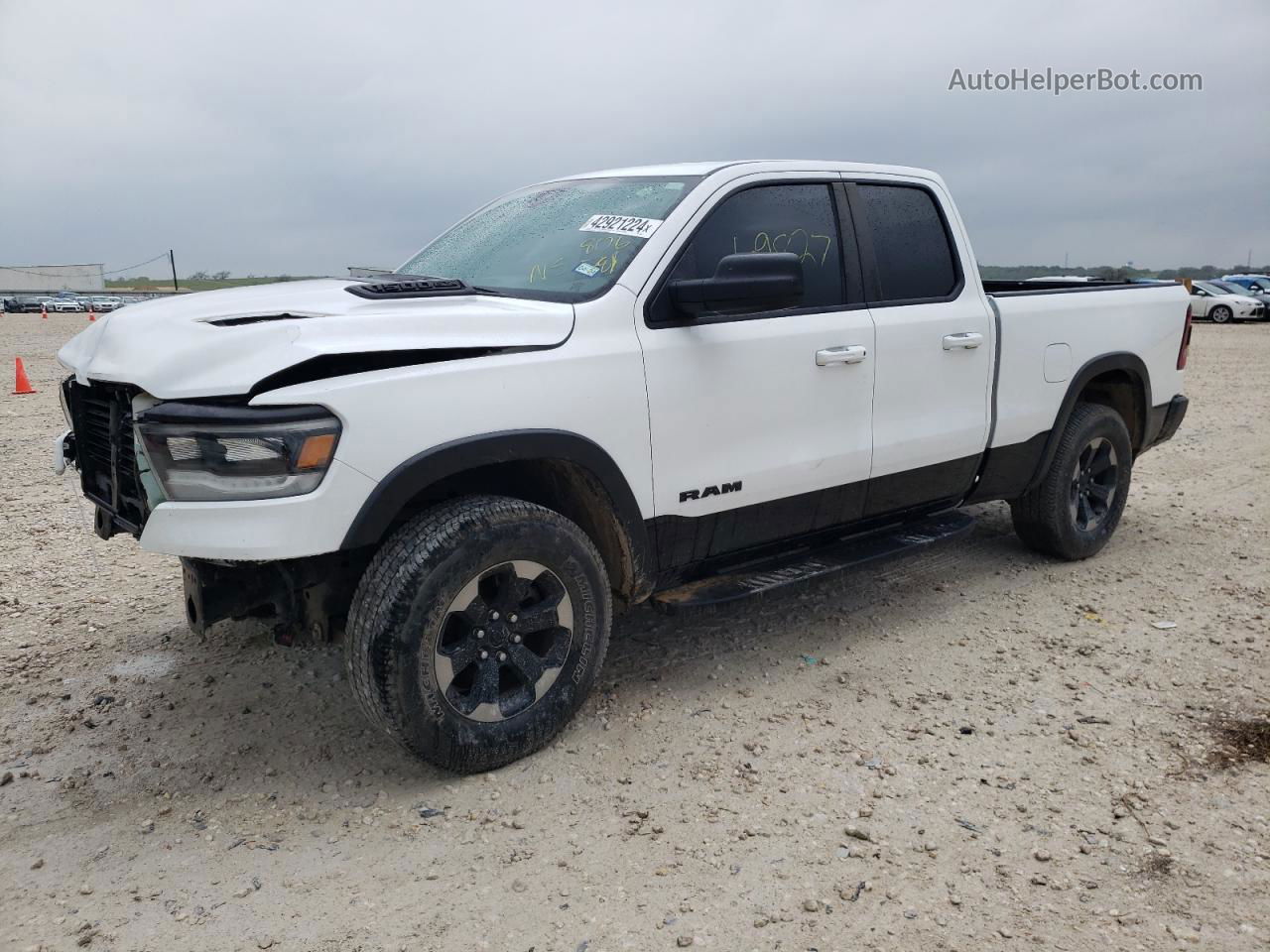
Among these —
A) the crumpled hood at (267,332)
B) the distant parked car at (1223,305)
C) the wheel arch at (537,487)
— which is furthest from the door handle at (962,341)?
the distant parked car at (1223,305)

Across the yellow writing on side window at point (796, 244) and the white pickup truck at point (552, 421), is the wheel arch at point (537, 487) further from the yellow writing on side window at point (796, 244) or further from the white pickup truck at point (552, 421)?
the yellow writing on side window at point (796, 244)

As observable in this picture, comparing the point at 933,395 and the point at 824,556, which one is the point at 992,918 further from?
the point at 933,395

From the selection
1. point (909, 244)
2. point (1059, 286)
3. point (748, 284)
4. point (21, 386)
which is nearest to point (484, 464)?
point (748, 284)

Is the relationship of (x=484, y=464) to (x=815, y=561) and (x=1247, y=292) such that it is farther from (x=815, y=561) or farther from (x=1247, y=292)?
(x=1247, y=292)

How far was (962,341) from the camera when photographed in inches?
171

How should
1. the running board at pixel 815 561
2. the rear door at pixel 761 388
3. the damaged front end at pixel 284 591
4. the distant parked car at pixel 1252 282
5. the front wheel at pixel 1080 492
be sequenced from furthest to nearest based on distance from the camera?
the distant parked car at pixel 1252 282 → the front wheel at pixel 1080 492 → the running board at pixel 815 561 → the rear door at pixel 761 388 → the damaged front end at pixel 284 591

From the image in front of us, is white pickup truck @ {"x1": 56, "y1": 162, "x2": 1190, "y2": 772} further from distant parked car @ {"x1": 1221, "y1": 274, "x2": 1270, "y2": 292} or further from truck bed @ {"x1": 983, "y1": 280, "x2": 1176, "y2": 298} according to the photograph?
distant parked car @ {"x1": 1221, "y1": 274, "x2": 1270, "y2": 292}

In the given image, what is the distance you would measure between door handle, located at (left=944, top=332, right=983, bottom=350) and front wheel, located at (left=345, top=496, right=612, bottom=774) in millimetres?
1971

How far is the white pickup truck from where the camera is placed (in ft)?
9.14

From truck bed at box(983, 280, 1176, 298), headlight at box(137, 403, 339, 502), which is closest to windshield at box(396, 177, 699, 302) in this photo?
headlight at box(137, 403, 339, 502)

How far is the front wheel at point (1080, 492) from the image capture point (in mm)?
5160

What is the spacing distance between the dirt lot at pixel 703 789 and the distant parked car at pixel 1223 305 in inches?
1077

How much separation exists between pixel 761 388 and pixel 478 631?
1387 mm

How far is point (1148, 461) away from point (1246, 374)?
7.54 m
